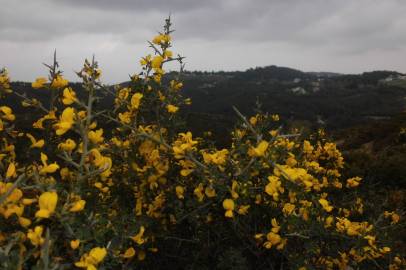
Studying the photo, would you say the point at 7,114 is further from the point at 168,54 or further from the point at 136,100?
the point at 168,54

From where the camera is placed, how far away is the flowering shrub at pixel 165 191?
71.1 inches

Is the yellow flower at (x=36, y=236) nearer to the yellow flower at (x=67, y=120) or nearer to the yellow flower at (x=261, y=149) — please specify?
the yellow flower at (x=67, y=120)

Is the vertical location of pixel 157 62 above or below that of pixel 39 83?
above

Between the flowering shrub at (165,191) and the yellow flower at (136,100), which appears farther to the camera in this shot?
the yellow flower at (136,100)

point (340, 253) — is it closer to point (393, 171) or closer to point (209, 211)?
point (209, 211)

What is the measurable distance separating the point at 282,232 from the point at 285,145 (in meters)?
0.52

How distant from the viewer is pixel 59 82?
7.75 feet

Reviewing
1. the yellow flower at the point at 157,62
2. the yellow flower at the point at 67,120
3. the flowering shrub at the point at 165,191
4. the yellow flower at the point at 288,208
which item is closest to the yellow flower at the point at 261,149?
the flowering shrub at the point at 165,191

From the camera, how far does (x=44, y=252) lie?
1.12 meters

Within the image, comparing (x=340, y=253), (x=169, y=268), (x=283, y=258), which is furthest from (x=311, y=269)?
(x=169, y=268)

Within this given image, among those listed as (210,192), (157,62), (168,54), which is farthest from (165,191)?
(168,54)

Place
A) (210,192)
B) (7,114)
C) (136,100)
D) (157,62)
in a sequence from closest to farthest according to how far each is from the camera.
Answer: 1. (210,192)
2. (7,114)
3. (136,100)
4. (157,62)

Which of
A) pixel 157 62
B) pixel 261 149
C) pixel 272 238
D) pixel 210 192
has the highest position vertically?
pixel 157 62

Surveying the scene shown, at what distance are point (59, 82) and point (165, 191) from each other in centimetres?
97
